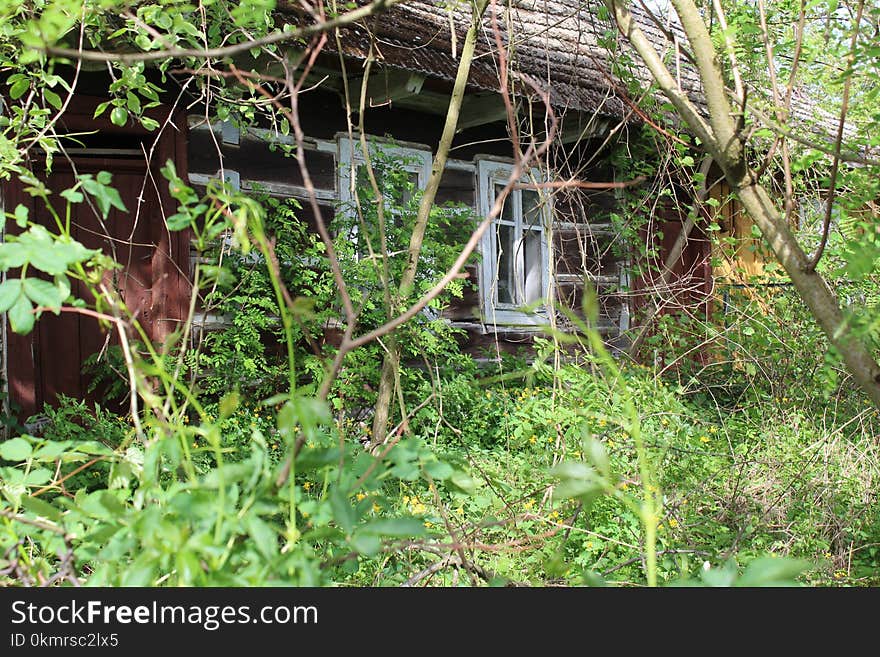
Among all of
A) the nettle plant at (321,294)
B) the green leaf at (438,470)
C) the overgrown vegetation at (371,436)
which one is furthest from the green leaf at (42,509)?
the nettle plant at (321,294)

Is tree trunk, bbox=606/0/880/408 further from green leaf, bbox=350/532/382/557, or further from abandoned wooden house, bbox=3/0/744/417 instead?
abandoned wooden house, bbox=3/0/744/417

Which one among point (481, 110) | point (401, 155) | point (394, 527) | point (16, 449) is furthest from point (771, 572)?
point (481, 110)

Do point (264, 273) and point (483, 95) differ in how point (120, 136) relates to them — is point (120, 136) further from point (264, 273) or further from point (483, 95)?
point (483, 95)

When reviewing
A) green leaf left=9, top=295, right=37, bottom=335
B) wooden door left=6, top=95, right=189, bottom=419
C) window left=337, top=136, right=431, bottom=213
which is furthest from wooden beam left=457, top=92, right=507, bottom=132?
green leaf left=9, top=295, right=37, bottom=335

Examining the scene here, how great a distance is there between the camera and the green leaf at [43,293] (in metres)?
1.20

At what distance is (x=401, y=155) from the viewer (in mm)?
6539

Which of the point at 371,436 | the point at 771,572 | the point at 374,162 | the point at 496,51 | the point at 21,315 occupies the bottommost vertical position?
the point at 371,436

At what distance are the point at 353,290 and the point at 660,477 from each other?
237 centimetres

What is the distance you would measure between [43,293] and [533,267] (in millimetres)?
6640

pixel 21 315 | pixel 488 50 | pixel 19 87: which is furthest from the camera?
pixel 488 50

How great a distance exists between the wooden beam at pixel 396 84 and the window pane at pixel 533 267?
2.04m

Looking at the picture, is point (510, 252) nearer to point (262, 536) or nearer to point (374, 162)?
point (374, 162)

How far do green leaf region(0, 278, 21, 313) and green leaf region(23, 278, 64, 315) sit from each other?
1 centimetres
